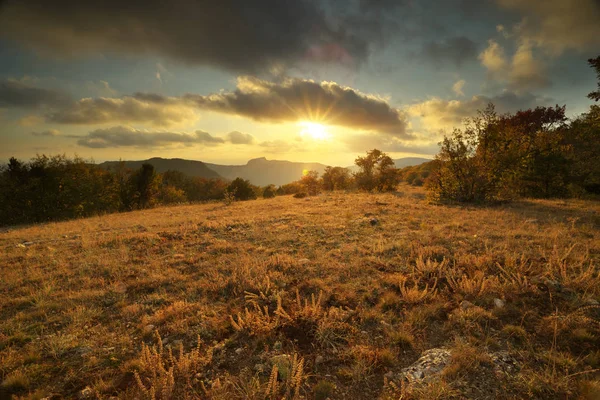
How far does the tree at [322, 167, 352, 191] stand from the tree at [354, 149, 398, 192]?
36.4 feet

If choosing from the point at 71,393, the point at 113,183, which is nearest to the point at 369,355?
the point at 71,393

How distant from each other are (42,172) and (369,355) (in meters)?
40.3

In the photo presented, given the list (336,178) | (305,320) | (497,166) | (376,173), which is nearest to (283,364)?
(305,320)

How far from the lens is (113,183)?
3722 cm

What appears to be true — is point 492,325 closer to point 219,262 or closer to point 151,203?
point 219,262

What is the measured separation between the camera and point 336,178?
168 feet

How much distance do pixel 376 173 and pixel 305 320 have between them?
36.0 m

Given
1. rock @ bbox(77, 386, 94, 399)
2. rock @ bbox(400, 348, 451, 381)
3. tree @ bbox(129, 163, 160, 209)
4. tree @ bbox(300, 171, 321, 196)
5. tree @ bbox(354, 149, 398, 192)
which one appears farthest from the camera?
tree @ bbox(300, 171, 321, 196)

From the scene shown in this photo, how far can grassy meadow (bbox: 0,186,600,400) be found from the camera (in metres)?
3.36

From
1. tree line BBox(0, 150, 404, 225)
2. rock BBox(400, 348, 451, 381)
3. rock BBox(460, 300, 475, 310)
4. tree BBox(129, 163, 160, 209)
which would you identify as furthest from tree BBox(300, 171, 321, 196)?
rock BBox(400, 348, 451, 381)

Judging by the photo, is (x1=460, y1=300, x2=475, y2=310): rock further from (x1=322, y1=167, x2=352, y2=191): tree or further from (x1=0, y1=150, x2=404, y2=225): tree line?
(x1=322, y1=167, x2=352, y2=191): tree

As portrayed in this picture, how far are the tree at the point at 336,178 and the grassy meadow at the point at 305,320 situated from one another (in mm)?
41630

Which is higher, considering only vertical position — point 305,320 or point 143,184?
point 143,184

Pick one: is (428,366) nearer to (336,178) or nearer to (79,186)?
(79,186)
